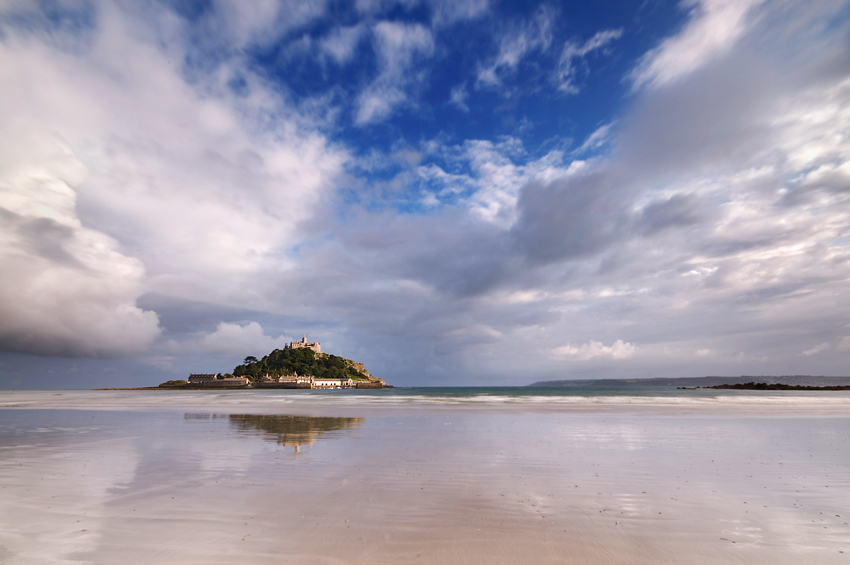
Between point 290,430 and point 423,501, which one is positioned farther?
point 290,430

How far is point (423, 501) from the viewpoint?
26.5ft

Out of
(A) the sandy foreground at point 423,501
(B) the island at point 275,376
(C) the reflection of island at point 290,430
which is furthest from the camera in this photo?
(B) the island at point 275,376

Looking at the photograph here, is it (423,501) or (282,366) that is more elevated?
(282,366)

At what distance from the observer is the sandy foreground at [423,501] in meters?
5.90

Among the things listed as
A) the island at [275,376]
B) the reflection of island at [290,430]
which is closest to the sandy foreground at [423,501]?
the reflection of island at [290,430]

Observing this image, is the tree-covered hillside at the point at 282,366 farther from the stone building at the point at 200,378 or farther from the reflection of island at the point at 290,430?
the reflection of island at the point at 290,430

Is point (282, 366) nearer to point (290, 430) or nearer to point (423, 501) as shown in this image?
point (290, 430)

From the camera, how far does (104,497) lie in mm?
8461

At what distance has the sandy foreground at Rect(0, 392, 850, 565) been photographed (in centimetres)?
590

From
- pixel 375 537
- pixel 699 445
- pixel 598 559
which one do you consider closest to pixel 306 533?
pixel 375 537

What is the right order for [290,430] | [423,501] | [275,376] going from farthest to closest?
[275,376]
[290,430]
[423,501]

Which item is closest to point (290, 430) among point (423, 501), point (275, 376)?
point (423, 501)

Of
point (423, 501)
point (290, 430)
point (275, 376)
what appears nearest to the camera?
point (423, 501)

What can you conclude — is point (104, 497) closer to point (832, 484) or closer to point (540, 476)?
point (540, 476)
